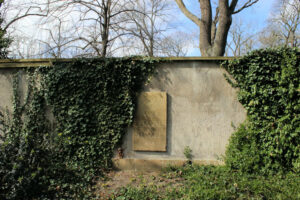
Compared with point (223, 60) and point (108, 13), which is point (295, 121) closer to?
point (223, 60)

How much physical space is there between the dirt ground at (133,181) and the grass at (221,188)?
0.23ft

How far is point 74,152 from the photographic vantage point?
534cm

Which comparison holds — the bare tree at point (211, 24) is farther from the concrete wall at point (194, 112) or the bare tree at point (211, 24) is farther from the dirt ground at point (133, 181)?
the dirt ground at point (133, 181)

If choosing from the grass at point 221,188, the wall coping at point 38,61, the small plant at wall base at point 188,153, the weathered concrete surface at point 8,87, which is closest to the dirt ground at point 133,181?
the grass at point 221,188

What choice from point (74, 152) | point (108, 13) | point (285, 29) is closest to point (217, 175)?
point (74, 152)

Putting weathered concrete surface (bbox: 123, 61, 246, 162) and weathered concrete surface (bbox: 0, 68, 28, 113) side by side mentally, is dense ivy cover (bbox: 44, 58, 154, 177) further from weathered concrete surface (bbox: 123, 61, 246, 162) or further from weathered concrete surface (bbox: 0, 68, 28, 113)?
weathered concrete surface (bbox: 0, 68, 28, 113)

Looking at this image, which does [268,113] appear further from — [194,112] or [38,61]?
[38,61]

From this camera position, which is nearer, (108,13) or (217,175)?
(217,175)

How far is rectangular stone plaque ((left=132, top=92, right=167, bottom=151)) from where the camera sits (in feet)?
17.3

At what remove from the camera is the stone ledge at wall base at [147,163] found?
5219 millimetres

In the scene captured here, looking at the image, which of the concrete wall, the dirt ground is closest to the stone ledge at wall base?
the concrete wall

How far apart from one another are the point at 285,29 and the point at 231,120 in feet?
73.8

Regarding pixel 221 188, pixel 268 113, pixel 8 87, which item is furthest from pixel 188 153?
pixel 8 87

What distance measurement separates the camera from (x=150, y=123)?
5.29 m
